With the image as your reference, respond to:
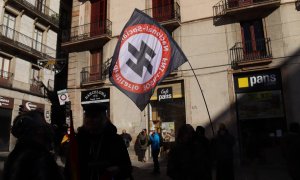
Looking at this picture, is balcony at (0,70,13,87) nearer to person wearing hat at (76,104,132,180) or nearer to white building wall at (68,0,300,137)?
white building wall at (68,0,300,137)

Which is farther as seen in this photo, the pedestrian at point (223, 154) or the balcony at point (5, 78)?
the balcony at point (5, 78)

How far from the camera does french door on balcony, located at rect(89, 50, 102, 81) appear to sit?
19.1 meters

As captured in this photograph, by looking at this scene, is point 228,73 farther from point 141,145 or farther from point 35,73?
point 35,73

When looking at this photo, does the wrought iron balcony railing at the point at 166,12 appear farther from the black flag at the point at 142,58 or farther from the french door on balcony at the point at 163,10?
the black flag at the point at 142,58

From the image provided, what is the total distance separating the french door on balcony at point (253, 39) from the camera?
15.2 meters

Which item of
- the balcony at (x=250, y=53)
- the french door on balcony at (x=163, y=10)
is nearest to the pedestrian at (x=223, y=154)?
the balcony at (x=250, y=53)

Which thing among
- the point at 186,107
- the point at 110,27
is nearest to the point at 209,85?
the point at 186,107

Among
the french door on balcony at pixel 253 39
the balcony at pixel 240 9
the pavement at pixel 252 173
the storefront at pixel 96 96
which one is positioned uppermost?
the balcony at pixel 240 9

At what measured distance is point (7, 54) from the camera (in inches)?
892

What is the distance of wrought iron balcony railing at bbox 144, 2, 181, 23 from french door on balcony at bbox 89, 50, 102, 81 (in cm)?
416

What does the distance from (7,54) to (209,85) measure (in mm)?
15237

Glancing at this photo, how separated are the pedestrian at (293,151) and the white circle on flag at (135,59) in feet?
10.3

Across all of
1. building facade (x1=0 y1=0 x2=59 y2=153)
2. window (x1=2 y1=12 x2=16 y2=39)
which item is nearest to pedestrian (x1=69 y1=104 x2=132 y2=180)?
building facade (x1=0 y1=0 x2=59 y2=153)

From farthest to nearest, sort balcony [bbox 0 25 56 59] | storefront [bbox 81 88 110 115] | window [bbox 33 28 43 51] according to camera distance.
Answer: window [bbox 33 28 43 51]
balcony [bbox 0 25 56 59]
storefront [bbox 81 88 110 115]
